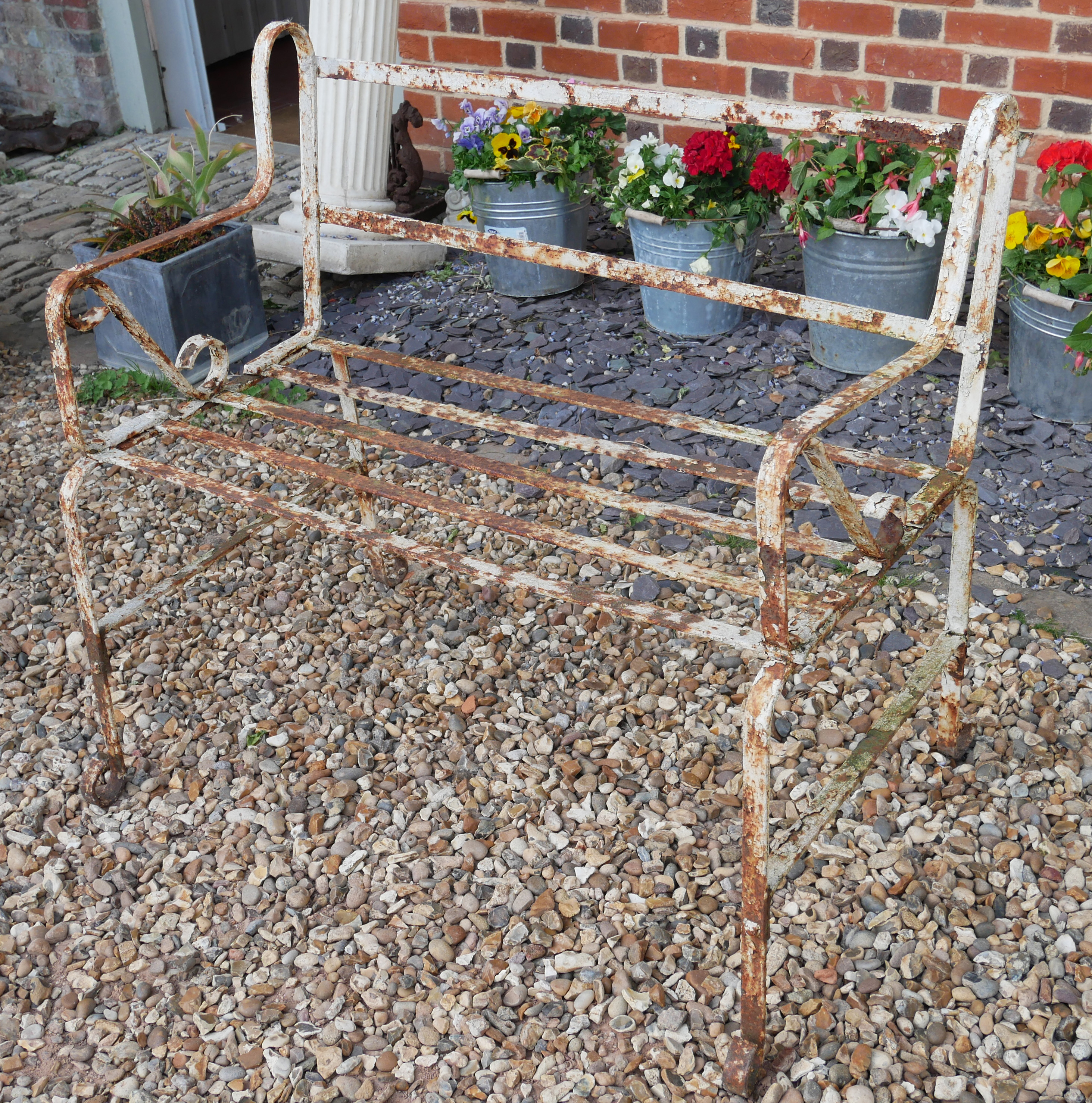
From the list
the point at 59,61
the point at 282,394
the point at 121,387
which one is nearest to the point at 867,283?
the point at 282,394

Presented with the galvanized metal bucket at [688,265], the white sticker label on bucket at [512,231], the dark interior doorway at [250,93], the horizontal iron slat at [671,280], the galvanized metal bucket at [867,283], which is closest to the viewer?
the horizontal iron slat at [671,280]

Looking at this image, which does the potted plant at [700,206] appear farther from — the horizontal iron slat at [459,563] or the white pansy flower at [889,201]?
the horizontal iron slat at [459,563]

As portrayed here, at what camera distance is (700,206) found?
3.59m

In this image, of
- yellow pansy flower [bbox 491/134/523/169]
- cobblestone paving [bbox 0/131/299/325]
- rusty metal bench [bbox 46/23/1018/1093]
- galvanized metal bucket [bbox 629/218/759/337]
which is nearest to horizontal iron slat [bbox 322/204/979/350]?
rusty metal bench [bbox 46/23/1018/1093]

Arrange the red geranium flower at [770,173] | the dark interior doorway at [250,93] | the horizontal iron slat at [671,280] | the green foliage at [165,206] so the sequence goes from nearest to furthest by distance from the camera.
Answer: the horizontal iron slat at [671,280] < the red geranium flower at [770,173] < the green foliage at [165,206] < the dark interior doorway at [250,93]

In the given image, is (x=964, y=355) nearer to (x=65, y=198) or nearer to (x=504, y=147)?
(x=504, y=147)

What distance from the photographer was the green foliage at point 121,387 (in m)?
3.75

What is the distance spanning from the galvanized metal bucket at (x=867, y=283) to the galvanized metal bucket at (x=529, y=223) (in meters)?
0.87

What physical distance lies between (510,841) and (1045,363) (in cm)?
194

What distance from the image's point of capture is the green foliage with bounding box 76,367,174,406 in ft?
12.3

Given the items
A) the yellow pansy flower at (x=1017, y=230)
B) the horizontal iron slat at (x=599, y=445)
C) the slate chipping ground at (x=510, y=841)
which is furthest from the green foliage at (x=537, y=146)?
the horizontal iron slat at (x=599, y=445)

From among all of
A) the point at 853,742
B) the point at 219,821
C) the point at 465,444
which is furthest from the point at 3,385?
the point at 853,742

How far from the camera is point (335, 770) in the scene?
2.34 meters

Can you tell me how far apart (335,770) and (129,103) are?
486 centimetres
